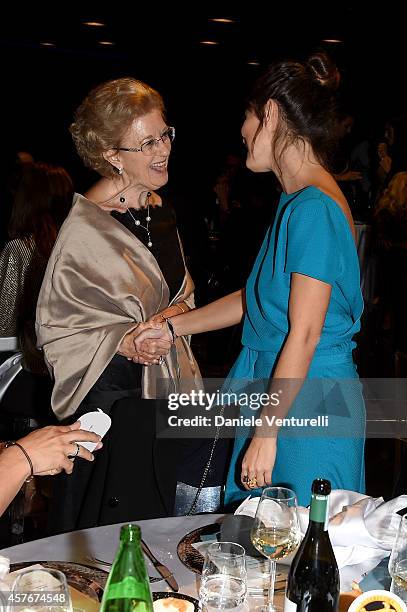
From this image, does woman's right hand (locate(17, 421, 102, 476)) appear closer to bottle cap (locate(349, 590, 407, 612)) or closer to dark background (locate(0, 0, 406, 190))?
bottle cap (locate(349, 590, 407, 612))

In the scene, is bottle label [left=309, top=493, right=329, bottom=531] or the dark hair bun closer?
bottle label [left=309, top=493, right=329, bottom=531]

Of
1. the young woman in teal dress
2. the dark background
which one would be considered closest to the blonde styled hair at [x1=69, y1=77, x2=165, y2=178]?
the young woman in teal dress

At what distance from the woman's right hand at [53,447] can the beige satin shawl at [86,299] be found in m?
0.90

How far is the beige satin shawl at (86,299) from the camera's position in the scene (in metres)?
2.54

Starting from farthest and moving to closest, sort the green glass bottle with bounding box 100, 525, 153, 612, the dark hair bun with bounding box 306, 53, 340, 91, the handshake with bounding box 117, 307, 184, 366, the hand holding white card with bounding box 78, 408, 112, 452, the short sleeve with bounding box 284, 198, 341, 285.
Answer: the handshake with bounding box 117, 307, 184, 366, the dark hair bun with bounding box 306, 53, 340, 91, the short sleeve with bounding box 284, 198, 341, 285, the hand holding white card with bounding box 78, 408, 112, 452, the green glass bottle with bounding box 100, 525, 153, 612

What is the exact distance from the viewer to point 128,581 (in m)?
1.07

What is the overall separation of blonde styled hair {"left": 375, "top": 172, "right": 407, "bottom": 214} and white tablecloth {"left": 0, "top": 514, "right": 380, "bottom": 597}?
506cm

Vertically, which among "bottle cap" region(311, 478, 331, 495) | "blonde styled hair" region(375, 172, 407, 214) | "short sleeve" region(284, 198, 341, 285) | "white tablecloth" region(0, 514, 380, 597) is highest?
"short sleeve" region(284, 198, 341, 285)

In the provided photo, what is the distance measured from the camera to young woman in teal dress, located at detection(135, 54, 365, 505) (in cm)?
203

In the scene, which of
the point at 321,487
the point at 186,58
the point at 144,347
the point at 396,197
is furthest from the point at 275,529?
the point at 186,58

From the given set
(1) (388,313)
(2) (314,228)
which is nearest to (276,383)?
(2) (314,228)

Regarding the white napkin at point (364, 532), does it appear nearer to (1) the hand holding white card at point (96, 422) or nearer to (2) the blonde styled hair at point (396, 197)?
(1) the hand holding white card at point (96, 422)

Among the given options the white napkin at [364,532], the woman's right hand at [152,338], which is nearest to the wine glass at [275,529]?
the white napkin at [364,532]

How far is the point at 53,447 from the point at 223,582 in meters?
0.49
